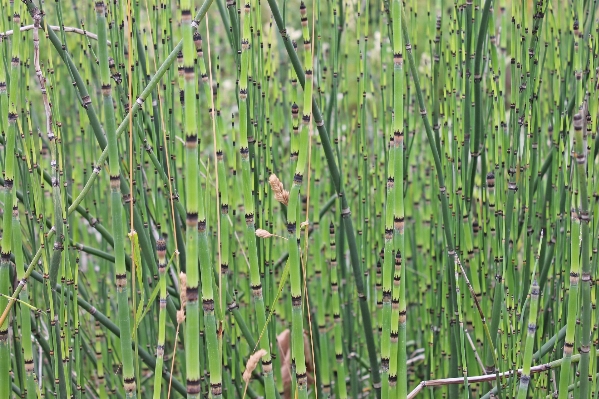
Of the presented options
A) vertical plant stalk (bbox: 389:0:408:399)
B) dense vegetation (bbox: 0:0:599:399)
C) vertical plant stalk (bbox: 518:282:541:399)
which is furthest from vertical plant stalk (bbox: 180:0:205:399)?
vertical plant stalk (bbox: 518:282:541:399)

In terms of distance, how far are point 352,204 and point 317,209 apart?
0.34m

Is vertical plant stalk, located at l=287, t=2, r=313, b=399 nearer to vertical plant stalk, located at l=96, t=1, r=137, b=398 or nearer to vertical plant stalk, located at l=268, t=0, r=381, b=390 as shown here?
vertical plant stalk, located at l=268, t=0, r=381, b=390

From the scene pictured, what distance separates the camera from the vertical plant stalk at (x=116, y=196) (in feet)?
2.51

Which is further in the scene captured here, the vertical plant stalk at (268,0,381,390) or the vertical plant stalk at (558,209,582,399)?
the vertical plant stalk at (268,0,381,390)

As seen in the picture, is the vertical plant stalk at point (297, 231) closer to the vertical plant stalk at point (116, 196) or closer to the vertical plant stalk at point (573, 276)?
the vertical plant stalk at point (116, 196)

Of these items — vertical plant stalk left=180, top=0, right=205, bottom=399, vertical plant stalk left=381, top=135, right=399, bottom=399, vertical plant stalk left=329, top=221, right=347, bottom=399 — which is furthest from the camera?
vertical plant stalk left=329, top=221, right=347, bottom=399

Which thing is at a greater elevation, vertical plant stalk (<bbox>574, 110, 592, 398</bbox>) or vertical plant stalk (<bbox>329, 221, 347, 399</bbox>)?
vertical plant stalk (<bbox>574, 110, 592, 398</bbox>)

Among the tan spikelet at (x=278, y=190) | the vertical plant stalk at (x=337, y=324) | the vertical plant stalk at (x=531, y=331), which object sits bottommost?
the vertical plant stalk at (x=337, y=324)

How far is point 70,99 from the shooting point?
1873 mm

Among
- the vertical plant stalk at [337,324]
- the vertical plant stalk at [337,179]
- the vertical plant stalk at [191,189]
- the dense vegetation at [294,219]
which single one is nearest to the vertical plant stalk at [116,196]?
the dense vegetation at [294,219]

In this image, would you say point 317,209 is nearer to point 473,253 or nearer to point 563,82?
point 473,253

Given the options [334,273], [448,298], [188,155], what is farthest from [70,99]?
[188,155]

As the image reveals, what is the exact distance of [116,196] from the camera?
31.4 inches

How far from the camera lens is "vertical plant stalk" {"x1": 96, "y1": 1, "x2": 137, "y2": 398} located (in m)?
0.76
